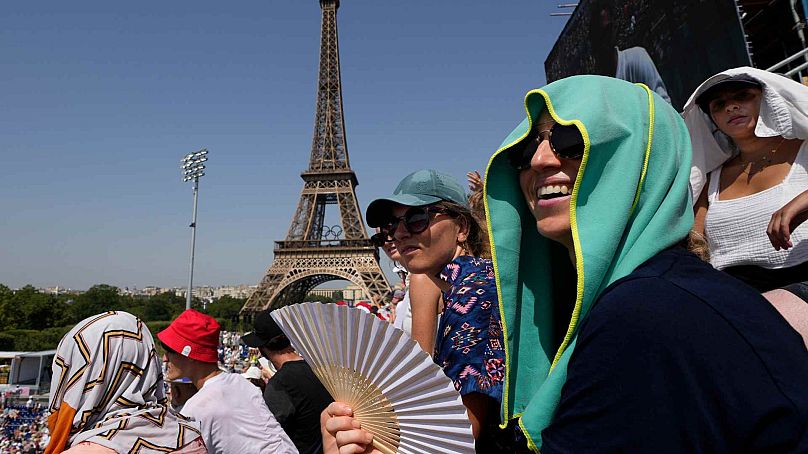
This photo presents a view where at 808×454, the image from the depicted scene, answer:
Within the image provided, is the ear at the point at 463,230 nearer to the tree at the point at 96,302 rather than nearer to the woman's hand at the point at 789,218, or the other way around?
the woman's hand at the point at 789,218

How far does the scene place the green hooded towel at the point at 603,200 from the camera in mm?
1050

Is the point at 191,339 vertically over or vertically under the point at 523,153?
under

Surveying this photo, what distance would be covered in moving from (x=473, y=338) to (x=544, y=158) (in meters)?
0.62

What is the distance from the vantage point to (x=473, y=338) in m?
1.58

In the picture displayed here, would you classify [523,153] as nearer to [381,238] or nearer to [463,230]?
[463,230]

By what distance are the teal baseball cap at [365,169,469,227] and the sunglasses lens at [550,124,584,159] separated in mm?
1007

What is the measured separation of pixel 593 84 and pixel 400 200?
1.10 m

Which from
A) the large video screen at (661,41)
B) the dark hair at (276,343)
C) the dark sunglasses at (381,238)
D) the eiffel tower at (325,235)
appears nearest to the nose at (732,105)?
the dark sunglasses at (381,238)

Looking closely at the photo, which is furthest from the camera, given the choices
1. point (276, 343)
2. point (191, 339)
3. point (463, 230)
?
point (276, 343)

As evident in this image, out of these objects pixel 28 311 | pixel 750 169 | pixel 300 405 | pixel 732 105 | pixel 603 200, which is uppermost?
pixel 732 105

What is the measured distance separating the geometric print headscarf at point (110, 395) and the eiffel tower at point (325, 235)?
1216 inches

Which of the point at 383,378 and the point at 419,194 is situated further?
the point at 419,194

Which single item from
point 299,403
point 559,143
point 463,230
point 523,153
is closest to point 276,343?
→ point 299,403

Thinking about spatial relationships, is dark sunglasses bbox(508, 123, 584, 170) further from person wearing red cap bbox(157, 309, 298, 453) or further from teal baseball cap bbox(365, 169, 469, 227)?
person wearing red cap bbox(157, 309, 298, 453)
